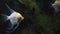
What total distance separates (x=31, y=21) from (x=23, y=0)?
0.39 meters

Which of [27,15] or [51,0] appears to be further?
[27,15]

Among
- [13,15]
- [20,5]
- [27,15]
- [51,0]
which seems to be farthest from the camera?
[27,15]

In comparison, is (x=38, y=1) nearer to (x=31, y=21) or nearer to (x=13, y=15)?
(x=31, y=21)

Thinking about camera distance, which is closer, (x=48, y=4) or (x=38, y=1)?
(x=48, y=4)

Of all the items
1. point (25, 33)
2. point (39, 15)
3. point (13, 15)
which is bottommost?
point (13, 15)

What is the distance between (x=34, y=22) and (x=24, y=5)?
0.36 metres

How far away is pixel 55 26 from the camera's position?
2.92 meters

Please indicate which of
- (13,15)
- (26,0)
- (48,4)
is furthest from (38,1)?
(13,15)

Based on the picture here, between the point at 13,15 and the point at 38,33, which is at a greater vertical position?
the point at 38,33

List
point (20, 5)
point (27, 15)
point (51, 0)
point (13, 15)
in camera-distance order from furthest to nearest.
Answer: point (27, 15) → point (20, 5) → point (51, 0) → point (13, 15)

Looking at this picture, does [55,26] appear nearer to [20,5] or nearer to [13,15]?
[20,5]

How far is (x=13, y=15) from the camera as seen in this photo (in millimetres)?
1815

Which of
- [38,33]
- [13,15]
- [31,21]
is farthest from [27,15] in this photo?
[13,15]

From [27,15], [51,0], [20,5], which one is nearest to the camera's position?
[51,0]
